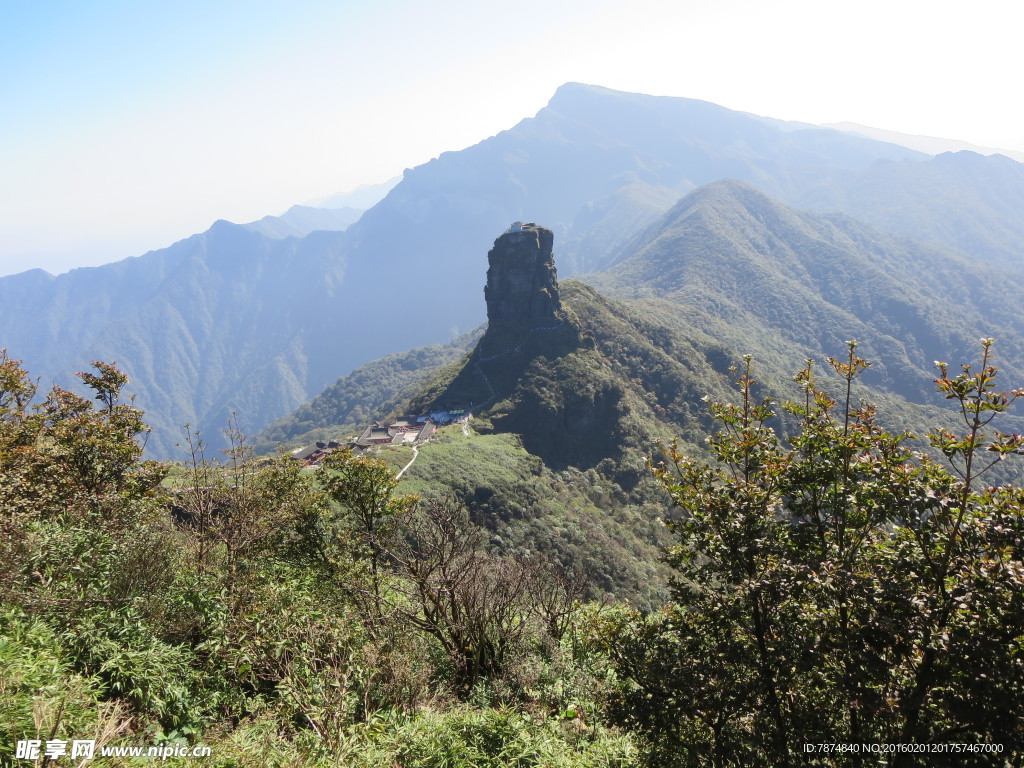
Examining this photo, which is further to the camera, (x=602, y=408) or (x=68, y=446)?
(x=602, y=408)

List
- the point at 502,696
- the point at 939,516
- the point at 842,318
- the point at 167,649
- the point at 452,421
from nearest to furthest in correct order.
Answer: the point at 939,516, the point at 167,649, the point at 502,696, the point at 452,421, the point at 842,318

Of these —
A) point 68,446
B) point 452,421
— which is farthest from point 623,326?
point 68,446

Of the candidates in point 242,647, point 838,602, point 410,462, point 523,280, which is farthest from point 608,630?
point 523,280

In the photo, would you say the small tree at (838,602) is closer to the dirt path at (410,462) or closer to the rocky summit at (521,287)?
the dirt path at (410,462)

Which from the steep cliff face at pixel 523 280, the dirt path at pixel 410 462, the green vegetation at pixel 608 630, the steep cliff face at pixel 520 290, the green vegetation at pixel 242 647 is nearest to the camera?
the green vegetation at pixel 608 630

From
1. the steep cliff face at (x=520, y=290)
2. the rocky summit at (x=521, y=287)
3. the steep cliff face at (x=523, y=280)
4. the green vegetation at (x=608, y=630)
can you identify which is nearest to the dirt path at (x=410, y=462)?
the green vegetation at (x=608, y=630)

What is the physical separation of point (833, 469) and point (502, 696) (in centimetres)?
847

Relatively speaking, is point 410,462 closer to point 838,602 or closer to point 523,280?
point 523,280

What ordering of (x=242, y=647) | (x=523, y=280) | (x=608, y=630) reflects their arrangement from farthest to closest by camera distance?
(x=523, y=280)
(x=242, y=647)
(x=608, y=630)

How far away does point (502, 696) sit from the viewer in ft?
35.3

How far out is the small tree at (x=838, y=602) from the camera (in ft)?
15.4

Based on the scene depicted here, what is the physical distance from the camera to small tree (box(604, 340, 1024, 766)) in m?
4.70

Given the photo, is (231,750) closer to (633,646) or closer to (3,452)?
(633,646)

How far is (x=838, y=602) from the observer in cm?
560
